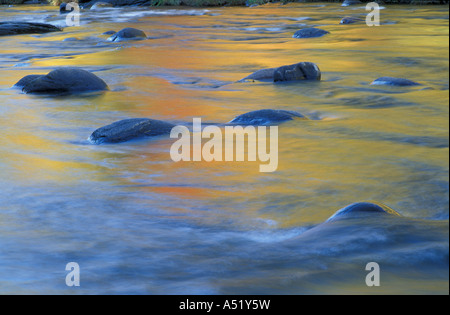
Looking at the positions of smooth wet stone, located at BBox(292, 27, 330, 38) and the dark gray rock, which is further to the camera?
smooth wet stone, located at BBox(292, 27, 330, 38)

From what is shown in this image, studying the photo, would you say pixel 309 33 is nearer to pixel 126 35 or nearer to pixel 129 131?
pixel 126 35

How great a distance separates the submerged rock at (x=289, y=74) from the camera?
21.2 ft

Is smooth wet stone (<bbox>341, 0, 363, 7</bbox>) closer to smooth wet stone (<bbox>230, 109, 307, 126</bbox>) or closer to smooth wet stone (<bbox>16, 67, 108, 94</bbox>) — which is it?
smooth wet stone (<bbox>16, 67, 108, 94</bbox>)

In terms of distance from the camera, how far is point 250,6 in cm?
2248

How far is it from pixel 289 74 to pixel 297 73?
4.1 inches

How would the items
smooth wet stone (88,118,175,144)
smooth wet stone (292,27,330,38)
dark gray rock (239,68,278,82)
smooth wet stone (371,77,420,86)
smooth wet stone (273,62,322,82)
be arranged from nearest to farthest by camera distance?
smooth wet stone (88,118,175,144), smooth wet stone (371,77,420,86), smooth wet stone (273,62,322,82), dark gray rock (239,68,278,82), smooth wet stone (292,27,330,38)

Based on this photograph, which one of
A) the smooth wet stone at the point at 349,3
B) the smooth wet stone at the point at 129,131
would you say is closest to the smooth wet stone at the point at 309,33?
the smooth wet stone at the point at 129,131

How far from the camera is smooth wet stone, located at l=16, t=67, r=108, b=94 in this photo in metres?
6.16

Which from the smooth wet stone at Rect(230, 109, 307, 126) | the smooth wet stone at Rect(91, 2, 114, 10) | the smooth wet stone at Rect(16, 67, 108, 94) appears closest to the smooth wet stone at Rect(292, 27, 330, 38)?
the smooth wet stone at Rect(16, 67, 108, 94)

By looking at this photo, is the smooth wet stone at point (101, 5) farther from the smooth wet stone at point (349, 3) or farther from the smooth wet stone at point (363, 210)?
the smooth wet stone at point (363, 210)

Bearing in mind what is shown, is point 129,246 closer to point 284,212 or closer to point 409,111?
point 284,212

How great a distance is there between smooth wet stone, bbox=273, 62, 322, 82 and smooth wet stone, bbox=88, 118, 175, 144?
2.34m

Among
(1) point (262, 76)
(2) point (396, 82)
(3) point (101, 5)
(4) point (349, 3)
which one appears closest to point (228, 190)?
(2) point (396, 82)
